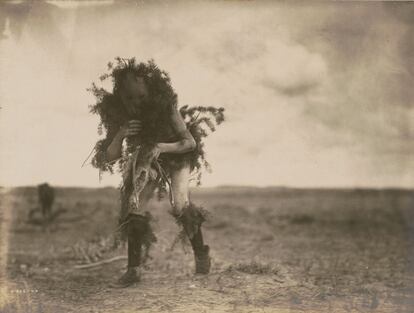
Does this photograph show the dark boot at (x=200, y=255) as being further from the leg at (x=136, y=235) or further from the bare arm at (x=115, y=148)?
the bare arm at (x=115, y=148)

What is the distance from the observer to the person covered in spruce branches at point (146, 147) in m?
3.45

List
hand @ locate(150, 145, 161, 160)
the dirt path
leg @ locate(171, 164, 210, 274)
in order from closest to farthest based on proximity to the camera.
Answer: the dirt path → hand @ locate(150, 145, 161, 160) → leg @ locate(171, 164, 210, 274)

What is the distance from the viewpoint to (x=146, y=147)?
344cm

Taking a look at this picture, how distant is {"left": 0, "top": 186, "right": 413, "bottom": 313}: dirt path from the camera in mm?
3326

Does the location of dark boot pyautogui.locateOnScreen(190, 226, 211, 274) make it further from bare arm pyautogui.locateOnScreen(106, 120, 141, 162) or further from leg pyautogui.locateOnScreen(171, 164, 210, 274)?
bare arm pyautogui.locateOnScreen(106, 120, 141, 162)

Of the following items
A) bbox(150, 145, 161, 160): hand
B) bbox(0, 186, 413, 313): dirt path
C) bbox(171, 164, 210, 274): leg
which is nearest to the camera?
bbox(0, 186, 413, 313): dirt path

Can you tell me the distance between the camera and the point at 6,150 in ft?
11.6

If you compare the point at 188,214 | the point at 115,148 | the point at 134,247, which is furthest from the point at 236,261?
the point at 115,148

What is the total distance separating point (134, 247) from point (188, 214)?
1.52 feet

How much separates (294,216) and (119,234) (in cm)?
176

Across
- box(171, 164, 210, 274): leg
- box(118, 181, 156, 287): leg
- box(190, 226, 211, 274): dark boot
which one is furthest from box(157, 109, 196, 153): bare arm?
box(190, 226, 211, 274): dark boot

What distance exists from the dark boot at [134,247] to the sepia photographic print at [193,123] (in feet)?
0.03

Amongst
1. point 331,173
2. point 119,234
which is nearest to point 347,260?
point 331,173

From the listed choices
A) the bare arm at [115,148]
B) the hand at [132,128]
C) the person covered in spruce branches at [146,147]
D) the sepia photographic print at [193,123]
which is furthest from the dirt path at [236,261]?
the hand at [132,128]
